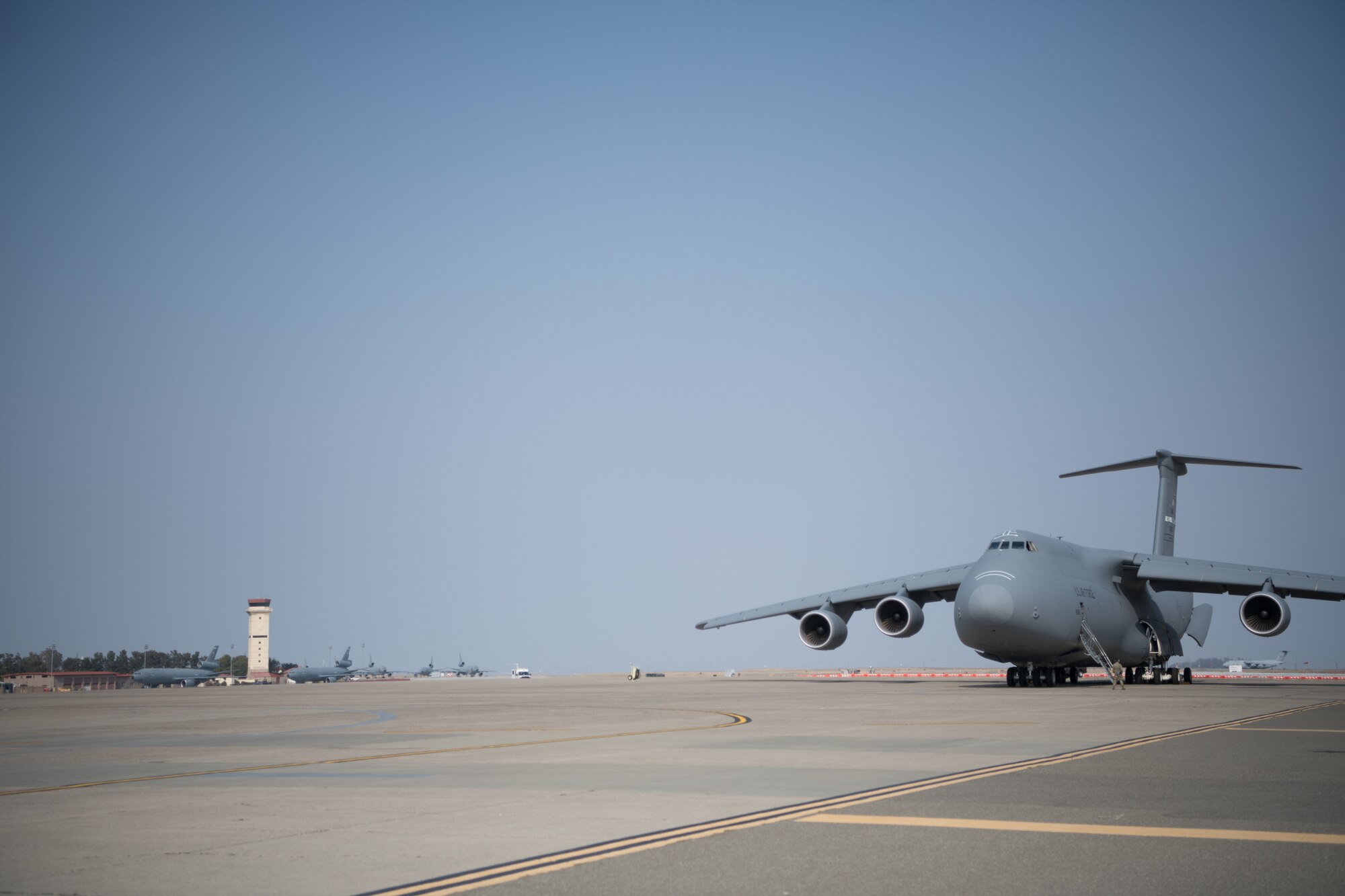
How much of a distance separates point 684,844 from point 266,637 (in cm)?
12081

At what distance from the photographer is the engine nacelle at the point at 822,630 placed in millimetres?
45375

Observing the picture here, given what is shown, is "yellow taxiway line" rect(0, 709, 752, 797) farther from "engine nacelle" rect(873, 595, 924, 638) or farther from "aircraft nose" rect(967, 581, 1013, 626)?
"engine nacelle" rect(873, 595, 924, 638)

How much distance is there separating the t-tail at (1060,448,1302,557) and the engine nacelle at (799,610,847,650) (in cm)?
1248

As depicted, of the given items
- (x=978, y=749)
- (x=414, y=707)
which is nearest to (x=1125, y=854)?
(x=978, y=749)

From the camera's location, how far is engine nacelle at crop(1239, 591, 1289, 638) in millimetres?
37891

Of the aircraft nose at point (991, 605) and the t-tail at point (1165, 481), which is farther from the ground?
the t-tail at point (1165, 481)

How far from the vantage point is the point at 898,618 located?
143ft

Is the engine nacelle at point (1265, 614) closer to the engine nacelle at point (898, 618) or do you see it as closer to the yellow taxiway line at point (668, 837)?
the engine nacelle at point (898, 618)

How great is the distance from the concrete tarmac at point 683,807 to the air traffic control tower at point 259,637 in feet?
344

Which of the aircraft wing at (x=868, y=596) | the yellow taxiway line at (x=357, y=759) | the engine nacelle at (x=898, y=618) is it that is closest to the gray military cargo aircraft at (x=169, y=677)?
the aircraft wing at (x=868, y=596)

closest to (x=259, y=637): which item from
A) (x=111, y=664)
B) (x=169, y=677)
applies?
(x=169, y=677)

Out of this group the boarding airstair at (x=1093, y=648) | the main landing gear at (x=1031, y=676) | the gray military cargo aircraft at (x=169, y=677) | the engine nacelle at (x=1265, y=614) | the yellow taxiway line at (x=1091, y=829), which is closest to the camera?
the yellow taxiway line at (x=1091, y=829)

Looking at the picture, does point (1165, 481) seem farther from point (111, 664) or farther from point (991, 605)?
point (111, 664)

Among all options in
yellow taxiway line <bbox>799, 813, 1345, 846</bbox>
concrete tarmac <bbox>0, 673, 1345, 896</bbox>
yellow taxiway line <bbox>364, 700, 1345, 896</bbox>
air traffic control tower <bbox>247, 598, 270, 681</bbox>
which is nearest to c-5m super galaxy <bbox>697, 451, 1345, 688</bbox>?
concrete tarmac <bbox>0, 673, 1345, 896</bbox>
